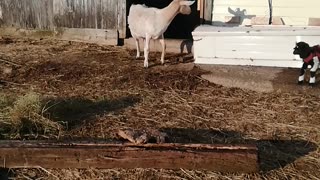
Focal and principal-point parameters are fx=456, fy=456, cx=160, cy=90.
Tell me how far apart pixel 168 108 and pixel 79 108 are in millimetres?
1227

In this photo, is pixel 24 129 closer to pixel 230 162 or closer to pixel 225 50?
pixel 230 162

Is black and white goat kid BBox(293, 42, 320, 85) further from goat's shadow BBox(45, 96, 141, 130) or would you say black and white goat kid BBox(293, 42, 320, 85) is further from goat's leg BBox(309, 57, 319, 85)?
goat's shadow BBox(45, 96, 141, 130)

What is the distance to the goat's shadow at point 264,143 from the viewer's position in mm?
4867

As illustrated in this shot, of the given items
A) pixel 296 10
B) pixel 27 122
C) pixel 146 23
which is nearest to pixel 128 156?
pixel 27 122

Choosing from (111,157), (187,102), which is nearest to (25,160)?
(111,157)

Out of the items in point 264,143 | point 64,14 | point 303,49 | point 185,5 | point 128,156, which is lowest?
point 264,143

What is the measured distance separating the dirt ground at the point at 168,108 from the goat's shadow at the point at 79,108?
0.01 meters

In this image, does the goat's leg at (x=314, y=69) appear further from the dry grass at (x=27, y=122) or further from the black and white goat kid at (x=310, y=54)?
the dry grass at (x=27, y=122)

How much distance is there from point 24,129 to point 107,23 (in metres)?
5.50

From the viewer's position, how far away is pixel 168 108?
6371 mm

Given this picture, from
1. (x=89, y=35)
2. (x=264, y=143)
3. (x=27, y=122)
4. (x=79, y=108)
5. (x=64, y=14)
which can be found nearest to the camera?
(x=264, y=143)

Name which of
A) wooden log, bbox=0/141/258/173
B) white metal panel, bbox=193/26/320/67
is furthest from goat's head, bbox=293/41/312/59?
wooden log, bbox=0/141/258/173

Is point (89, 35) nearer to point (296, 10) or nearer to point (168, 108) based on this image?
point (296, 10)

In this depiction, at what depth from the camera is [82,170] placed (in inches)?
181
